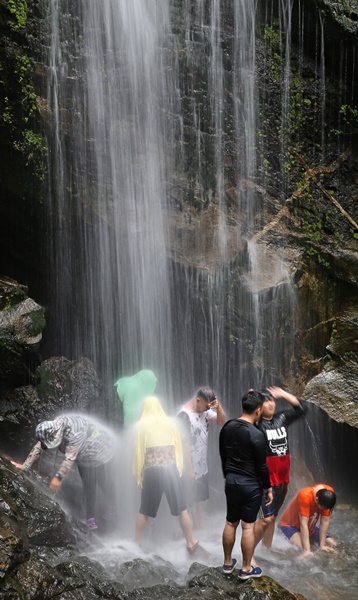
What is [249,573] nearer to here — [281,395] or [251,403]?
[251,403]

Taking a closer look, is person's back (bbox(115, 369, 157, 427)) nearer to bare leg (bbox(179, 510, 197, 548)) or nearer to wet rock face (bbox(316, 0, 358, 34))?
bare leg (bbox(179, 510, 197, 548))

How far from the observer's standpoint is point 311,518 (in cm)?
602

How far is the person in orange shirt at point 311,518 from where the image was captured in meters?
5.83

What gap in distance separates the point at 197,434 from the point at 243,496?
1.73m

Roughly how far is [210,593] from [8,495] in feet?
6.04

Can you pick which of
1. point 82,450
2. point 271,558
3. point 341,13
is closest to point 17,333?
point 82,450

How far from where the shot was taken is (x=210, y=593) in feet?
→ 13.8

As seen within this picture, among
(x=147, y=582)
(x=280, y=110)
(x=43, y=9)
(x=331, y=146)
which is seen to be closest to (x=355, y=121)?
(x=331, y=146)

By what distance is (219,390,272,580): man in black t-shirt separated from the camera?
4301 millimetres

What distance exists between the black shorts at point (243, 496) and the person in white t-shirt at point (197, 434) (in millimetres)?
1518

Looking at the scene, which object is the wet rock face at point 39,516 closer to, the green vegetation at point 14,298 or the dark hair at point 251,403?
the dark hair at point 251,403

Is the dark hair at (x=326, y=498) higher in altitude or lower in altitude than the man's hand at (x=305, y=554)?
higher

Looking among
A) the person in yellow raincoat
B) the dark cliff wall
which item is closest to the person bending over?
the person in yellow raincoat

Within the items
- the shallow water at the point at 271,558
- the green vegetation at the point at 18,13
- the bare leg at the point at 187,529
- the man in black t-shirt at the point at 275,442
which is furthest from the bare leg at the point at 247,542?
the green vegetation at the point at 18,13
